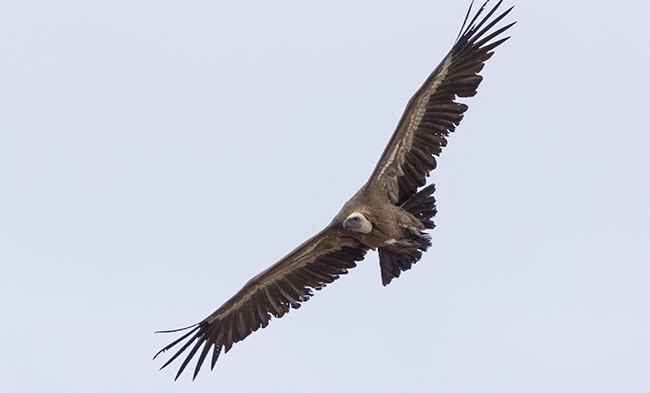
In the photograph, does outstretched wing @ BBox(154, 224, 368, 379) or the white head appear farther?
outstretched wing @ BBox(154, 224, 368, 379)

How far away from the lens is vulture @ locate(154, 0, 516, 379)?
46.1 feet

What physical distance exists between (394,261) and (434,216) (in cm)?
85

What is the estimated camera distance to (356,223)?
45.9ft

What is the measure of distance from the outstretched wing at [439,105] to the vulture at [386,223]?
0.01 metres

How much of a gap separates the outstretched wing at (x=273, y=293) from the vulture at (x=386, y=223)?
13 millimetres

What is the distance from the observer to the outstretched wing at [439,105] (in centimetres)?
1400

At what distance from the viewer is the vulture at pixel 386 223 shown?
14039 mm

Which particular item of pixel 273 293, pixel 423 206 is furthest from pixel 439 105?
pixel 273 293

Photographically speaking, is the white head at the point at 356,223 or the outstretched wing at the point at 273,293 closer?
the white head at the point at 356,223

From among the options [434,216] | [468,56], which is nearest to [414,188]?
[434,216]

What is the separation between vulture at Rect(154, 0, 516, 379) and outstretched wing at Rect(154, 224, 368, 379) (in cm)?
1

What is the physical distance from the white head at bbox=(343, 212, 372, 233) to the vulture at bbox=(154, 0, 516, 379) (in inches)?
0.5

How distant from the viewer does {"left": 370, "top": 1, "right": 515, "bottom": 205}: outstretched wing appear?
14.0 meters

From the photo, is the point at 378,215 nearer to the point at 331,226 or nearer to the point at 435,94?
the point at 331,226
